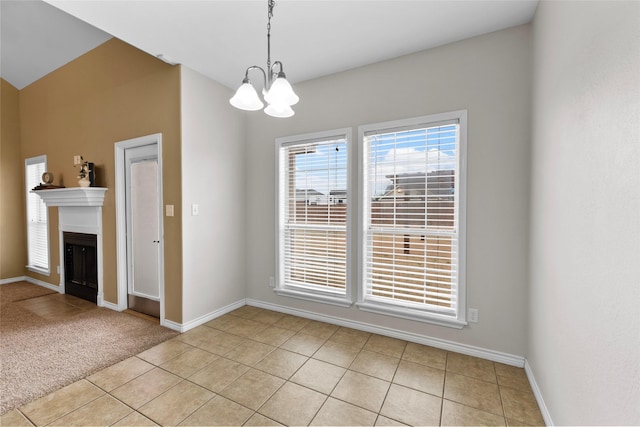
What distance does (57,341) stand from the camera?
8.73 feet

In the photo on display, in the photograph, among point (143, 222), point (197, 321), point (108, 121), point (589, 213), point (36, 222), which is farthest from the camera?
point (36, 222)

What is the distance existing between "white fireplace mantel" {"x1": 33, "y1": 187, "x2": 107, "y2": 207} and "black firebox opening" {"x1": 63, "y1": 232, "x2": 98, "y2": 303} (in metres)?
0.47

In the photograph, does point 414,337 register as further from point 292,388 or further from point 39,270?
point 39,270

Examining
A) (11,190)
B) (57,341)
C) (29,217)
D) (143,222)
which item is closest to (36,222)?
(29,217)

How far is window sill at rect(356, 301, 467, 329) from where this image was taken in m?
2.44

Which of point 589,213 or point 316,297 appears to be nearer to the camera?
point 589,213

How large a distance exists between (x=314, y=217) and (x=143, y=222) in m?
2.08

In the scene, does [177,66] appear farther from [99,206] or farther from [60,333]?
[60,333]

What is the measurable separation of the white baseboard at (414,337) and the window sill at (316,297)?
0.17 metres

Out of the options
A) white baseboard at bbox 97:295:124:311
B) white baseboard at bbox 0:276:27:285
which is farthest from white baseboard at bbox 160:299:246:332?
white baseboard at bbox 0:276:27:285

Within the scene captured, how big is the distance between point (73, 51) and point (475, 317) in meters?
5.90

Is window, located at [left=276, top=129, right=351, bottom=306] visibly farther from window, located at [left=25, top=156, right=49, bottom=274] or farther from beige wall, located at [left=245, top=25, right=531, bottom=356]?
window, located at [left=25, top=156, right=49, bottom=274]

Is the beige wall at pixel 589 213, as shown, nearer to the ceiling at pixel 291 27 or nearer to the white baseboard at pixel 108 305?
the ceiling at pixel 291 27

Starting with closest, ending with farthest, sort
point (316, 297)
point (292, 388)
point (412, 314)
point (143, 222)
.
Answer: point (292, 388), point (412, 314), point (316, 297), point (143, 222)
